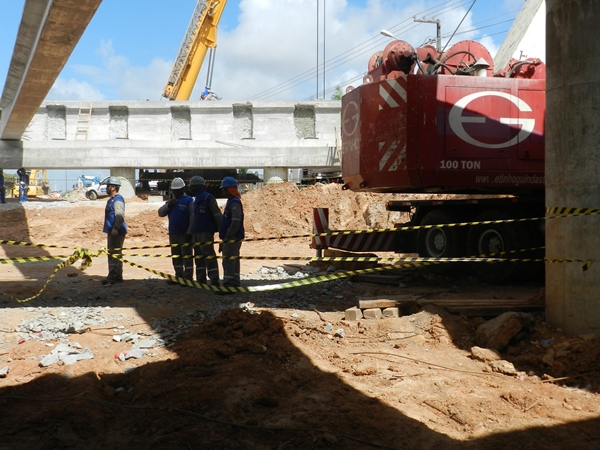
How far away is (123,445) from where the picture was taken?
13.2 ft

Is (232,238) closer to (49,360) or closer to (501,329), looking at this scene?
(49,360)

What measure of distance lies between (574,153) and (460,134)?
2757 millimetres

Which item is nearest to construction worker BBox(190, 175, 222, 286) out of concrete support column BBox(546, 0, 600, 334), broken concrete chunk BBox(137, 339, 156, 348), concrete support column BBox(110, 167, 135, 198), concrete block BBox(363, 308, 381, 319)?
broken concrete chunk BBox(137, 339, 156, 348)

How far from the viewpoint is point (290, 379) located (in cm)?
532

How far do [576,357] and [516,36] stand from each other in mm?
10731

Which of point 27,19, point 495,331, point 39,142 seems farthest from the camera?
point 39,142

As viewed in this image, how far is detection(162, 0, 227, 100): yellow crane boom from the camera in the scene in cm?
2717

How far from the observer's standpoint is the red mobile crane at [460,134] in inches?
339

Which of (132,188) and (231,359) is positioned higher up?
(132,188)

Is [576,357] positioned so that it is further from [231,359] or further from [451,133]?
[451,133]

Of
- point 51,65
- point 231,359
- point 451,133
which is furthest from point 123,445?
point 51,65

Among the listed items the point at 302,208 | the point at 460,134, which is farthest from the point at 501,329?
the point at 302,208

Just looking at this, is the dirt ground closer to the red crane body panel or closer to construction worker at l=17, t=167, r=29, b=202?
the red crane body panel

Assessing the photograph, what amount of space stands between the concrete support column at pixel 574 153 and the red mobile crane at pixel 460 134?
2.38m
